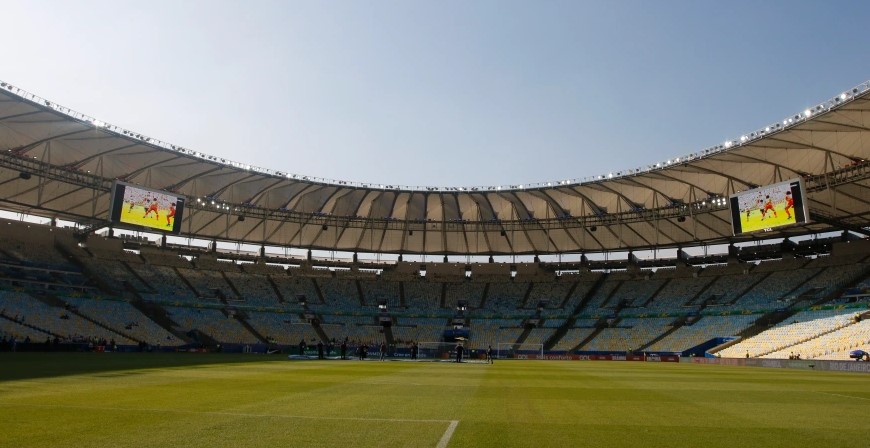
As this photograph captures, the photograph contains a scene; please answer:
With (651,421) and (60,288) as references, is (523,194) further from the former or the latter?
(651,421)

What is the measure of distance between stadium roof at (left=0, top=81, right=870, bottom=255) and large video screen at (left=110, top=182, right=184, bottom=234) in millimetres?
2833

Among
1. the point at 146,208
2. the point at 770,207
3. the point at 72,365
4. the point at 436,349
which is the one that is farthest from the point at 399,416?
the point at 436,349

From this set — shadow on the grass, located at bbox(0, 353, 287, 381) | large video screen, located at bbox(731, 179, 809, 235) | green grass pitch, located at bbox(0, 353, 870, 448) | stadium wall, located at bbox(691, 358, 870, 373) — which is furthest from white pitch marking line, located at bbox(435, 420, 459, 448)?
large video screen, located at bbox(731, 179, 809, 235)

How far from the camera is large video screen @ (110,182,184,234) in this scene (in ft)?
150

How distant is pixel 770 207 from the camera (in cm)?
4275

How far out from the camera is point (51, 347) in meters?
41.2

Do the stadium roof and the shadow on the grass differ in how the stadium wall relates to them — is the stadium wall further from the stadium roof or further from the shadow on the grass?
the shadow on the grass

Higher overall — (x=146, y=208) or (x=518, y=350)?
(x=146, y=208)

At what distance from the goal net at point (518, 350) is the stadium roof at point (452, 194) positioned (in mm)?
12470

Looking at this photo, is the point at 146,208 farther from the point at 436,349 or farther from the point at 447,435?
the point at 447,435

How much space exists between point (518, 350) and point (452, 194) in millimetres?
17876

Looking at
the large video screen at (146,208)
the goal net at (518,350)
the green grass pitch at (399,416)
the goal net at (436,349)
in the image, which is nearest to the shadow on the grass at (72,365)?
the green grass pitch at (399,416)

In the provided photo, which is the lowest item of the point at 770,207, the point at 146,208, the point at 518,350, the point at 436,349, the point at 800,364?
the point at 800,364

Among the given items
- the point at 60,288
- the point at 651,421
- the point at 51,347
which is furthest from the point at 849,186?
the point at 60,288
